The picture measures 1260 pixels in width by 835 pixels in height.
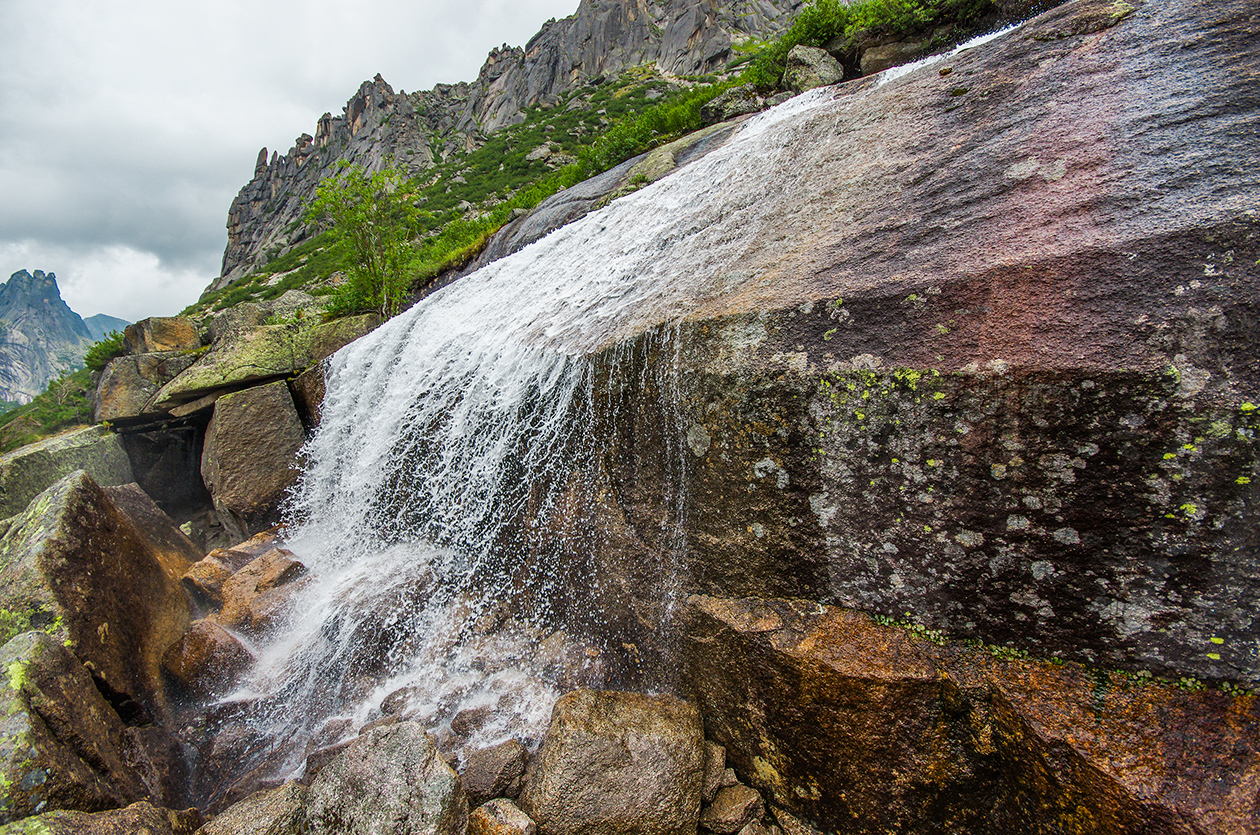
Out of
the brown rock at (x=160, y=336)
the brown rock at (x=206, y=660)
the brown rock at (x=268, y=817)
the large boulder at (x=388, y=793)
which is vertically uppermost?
the brown rock at (x=160, y=336)

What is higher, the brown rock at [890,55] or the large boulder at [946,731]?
the brown rock at [890,55]

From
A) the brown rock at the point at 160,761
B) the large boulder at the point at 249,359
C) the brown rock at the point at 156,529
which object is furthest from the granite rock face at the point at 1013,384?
the large boulder at the point at 249,359

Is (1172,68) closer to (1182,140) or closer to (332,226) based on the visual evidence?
(1182,140)

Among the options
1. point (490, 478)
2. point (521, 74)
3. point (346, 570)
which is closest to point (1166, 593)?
point (490, 478)

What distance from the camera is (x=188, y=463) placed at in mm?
10531

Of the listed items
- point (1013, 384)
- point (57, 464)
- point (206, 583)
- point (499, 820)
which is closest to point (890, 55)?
point (1013, 384)

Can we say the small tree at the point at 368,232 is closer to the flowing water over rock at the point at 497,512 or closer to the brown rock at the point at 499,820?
the flowing water over rock at the point at 497,512

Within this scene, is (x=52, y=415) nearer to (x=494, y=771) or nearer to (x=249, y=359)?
(x=249, y=359)

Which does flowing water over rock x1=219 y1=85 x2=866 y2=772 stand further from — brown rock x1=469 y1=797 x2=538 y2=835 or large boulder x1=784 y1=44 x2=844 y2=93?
large boulder x1=784 y1=44 x2=844 y2=93

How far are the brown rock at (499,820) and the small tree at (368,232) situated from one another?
11.9 m

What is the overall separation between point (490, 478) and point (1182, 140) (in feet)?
18.1

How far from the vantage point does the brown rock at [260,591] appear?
5398mm

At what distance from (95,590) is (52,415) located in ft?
64.1

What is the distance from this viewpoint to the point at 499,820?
2803mm
